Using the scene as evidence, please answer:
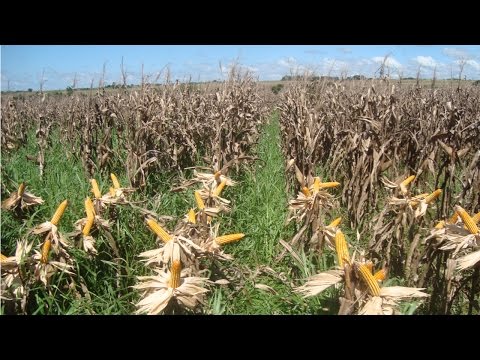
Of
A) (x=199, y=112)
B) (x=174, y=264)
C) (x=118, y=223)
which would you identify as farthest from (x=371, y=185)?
(x=199, y=112)

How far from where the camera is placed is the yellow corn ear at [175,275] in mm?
1832

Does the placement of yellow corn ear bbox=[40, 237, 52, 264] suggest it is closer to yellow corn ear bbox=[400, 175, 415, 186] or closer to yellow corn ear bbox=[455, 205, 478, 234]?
yellow corn ear bbox=[455, 205, 478, 234]

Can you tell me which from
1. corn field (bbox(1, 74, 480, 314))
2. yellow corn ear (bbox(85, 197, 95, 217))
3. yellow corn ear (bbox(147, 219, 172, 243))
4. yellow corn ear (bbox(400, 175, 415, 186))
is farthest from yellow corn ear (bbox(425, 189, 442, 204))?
yellow corn ear (bbox(85, 197, 95, 217))

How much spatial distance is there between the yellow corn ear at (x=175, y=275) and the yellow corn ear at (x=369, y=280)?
2.71ft

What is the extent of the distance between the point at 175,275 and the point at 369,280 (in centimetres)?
88

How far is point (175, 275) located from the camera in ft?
6.12

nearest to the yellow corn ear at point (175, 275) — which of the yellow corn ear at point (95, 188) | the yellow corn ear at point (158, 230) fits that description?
the yellow corn ear at point (158, 230)

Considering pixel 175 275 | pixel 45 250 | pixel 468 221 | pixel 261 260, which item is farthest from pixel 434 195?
pixel 45 250

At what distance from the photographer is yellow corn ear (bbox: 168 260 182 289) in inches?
72.1

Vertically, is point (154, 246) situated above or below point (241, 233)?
below

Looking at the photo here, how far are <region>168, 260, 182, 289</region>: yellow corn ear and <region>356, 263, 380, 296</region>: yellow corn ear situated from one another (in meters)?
0.83

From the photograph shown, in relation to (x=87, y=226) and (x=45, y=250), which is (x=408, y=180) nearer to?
(x=87, y=226)
